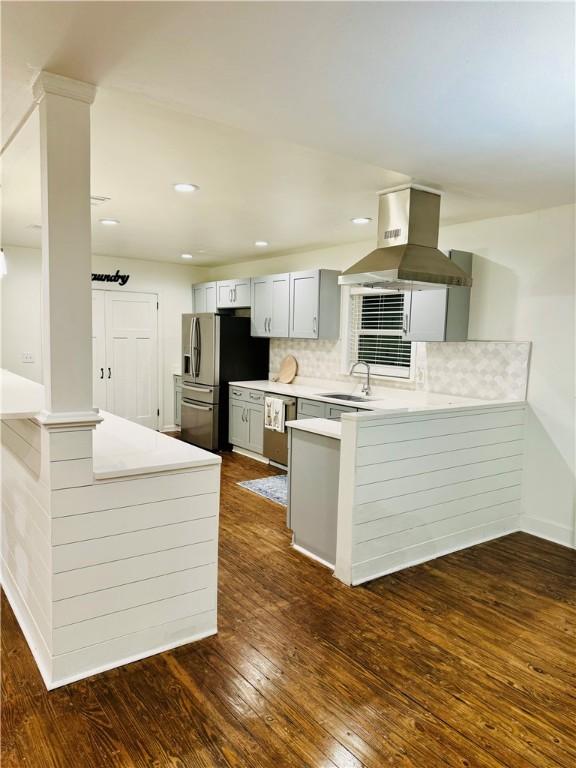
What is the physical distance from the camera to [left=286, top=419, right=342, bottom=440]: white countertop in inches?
129

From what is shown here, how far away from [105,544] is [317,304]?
3788 millimetres

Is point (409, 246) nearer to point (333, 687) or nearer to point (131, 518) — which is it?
point (131, 518)

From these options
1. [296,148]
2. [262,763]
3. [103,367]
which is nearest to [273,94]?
[296,148]

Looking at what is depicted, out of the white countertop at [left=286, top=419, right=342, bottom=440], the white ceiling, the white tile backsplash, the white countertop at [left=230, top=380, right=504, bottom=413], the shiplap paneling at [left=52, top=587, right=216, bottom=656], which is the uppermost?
the white ceiling

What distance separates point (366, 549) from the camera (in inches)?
125

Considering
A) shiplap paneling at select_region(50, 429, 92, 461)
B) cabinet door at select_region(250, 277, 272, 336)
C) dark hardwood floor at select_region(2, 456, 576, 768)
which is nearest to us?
dark hardwood floor at select_region(2, 456, 576, 768)

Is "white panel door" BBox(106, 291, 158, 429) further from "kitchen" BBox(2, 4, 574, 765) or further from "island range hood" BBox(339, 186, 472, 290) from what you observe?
"island range hood" BBox(339, 186, 472, 290)

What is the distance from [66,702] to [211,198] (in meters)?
3.12

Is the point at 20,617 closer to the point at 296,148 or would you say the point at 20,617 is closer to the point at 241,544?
the point at 241,544

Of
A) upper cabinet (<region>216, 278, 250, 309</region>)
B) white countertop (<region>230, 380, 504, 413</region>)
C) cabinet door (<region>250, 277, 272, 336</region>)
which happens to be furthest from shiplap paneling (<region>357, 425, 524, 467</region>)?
upper cabinet (<region>216, 278, 250, 309</region>)

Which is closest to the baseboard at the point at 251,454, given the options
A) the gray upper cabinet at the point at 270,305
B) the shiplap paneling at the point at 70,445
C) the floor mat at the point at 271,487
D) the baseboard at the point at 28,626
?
the floor mat at the point at 271,487

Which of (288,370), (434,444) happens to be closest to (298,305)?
(288,370)

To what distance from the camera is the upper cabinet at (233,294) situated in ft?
21.3

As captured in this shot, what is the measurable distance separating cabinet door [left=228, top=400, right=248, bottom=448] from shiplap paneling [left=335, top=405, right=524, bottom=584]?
2925 millimetres
